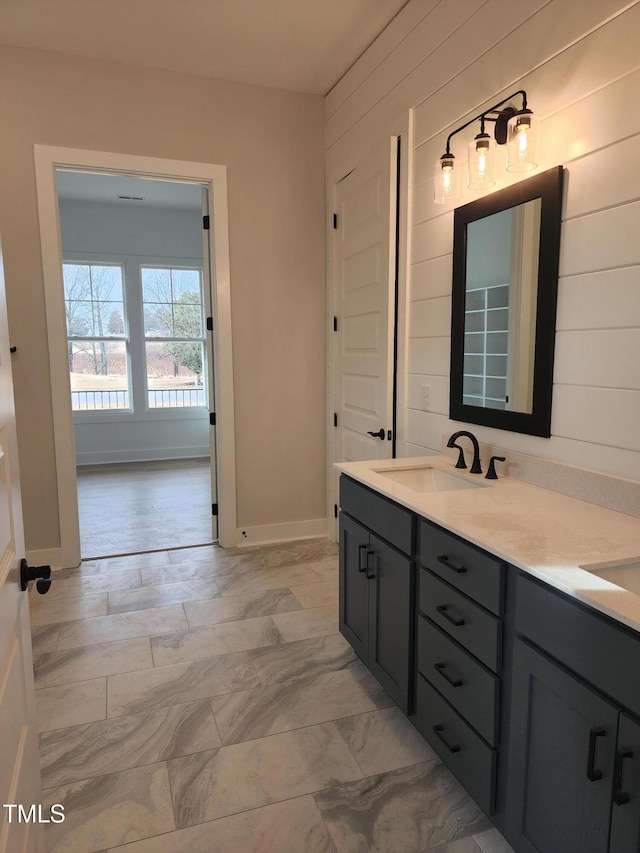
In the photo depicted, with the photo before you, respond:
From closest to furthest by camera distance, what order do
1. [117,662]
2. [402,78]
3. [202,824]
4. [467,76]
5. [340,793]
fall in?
[202,824] → [340,793] → [467,76] → [117,662] → [402,78]

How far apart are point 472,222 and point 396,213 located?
67 cm

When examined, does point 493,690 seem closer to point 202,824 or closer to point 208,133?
point 202,824

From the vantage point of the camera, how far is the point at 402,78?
2797 millimetres

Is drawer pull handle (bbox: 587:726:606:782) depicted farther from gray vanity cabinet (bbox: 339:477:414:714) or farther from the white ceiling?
the white ceiling

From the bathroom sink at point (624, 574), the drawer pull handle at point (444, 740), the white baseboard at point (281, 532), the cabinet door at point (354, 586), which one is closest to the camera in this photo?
the bathroom sink at point (624, 574)

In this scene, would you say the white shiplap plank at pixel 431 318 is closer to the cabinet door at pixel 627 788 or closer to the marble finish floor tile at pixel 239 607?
the marble finish floor tile at pixel 239 607

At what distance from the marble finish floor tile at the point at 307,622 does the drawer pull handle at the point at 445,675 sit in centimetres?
107

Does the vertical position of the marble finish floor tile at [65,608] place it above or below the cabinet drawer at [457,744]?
below

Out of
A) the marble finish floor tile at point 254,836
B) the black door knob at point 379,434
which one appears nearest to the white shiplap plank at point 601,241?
the black door knob at point 379,434

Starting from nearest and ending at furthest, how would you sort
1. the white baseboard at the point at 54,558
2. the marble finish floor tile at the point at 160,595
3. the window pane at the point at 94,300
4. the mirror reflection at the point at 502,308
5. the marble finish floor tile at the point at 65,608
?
the mirror reflection at the point at 502,308 → the marble finish floor tile at the point at 65,608 → the marble finish floor tile at the point at 160,595 → the white baseboard at the point at 54,558 → the window pane at the point at 94,300

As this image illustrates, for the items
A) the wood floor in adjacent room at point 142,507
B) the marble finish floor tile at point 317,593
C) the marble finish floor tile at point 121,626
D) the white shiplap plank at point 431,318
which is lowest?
the wood floor in adjacent room at point 142,507

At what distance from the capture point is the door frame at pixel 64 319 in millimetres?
3314

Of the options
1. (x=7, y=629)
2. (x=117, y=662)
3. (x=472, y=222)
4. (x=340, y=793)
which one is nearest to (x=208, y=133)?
(x=472, y=222)

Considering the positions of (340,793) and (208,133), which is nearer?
(340,793)
